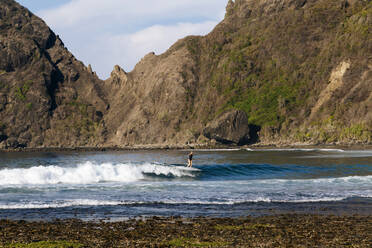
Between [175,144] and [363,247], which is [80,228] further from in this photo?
[175,144]

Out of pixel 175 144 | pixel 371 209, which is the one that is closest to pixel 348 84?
pixel 175 144

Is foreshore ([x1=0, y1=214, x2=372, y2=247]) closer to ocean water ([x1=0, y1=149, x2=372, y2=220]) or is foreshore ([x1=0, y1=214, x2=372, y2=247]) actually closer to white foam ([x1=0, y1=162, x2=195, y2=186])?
ocean water ([x1=0, y1=149, x2=372, y2=220])

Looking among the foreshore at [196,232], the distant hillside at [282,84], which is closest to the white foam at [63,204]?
the foreshore at [196,232]

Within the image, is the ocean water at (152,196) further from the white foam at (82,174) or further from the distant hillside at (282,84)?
the distant hillside at (282,84)

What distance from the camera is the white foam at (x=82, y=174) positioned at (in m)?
35.7

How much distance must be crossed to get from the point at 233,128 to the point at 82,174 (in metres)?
112

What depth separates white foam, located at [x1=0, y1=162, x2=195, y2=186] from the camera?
3572 cm

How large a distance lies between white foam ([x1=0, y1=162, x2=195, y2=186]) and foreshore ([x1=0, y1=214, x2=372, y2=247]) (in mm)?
17727

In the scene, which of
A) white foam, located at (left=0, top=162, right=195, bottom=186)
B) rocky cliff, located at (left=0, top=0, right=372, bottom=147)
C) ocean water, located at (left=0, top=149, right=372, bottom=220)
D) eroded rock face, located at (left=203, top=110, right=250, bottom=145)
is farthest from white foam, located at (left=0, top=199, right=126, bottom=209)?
eroded rock face, located at (left=203, top=110, right=250, bottom=145)

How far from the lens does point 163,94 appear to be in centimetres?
19475

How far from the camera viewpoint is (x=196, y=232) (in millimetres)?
16781

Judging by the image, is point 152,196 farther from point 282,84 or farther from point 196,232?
point 282,84

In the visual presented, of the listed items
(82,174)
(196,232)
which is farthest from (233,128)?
(196,232)

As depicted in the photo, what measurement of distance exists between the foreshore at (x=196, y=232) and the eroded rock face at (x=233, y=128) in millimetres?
128032
